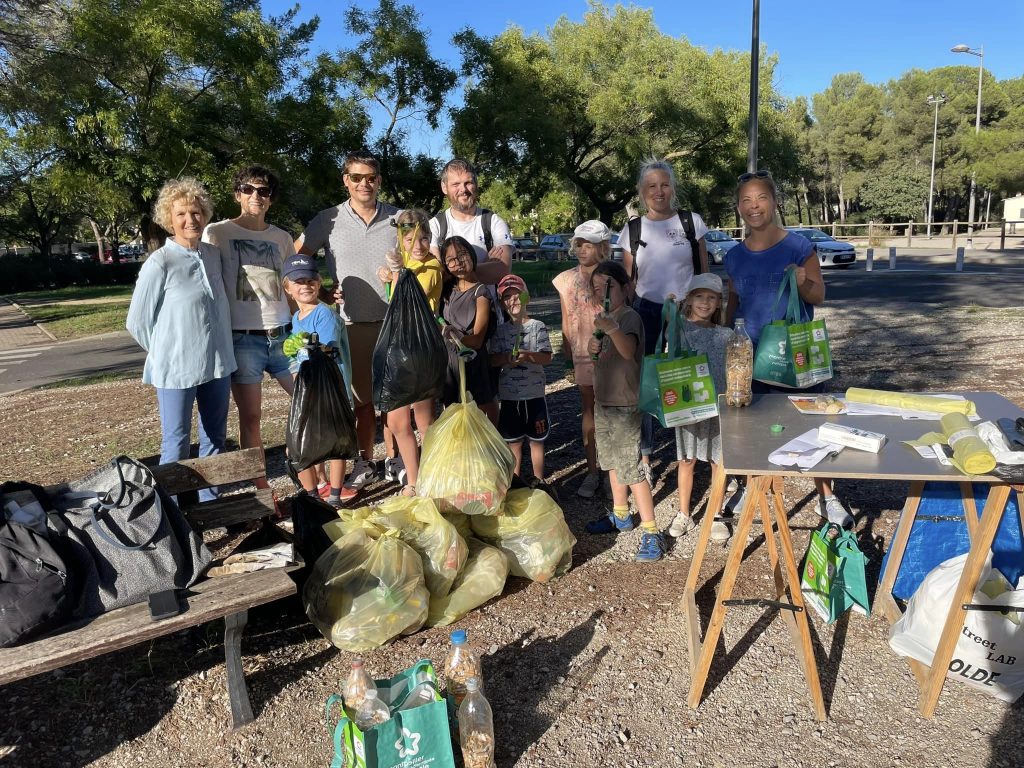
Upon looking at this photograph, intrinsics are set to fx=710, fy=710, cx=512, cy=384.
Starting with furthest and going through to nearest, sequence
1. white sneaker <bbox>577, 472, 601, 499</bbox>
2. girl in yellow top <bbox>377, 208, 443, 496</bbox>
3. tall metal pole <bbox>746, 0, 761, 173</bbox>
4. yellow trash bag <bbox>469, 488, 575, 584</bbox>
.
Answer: tall metal pole <bbox>746, 0, 761, 173</bbox>, white sneaker <bbox>577, 472, 601, 499</bbox>, girl in yellow top <bbox>377, 208, 443, 496</bbox>, yellow trash bag <bbox>469, 488, 575, 584</bbox>

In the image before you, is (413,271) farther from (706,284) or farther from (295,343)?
(706,284)

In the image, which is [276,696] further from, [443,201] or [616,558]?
[443,201]

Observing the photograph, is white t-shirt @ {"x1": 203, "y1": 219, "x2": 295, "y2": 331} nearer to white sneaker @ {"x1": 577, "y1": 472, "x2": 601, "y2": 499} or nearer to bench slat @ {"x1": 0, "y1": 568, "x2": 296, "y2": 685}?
bench slat @ {"x1": 0, "y1": 568, "x2": 296, "y2": 685}

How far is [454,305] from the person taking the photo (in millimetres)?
3820

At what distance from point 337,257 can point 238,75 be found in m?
14.0

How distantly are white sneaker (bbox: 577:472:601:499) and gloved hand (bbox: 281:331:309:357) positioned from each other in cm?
194

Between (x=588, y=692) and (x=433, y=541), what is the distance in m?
0.88

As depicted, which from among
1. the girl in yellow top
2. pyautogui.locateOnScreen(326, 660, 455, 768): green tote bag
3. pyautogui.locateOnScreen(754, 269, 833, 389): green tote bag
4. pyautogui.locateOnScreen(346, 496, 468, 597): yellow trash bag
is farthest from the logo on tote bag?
pyautogui.locateOnScreen(754, 269, 833, 389): green tote bag

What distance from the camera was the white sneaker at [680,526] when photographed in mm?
3865

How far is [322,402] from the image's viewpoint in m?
3.57

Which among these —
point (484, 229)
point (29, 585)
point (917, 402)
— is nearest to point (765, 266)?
point (917, 402)

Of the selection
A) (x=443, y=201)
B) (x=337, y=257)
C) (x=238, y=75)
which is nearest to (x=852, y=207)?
(x=443, y=201)

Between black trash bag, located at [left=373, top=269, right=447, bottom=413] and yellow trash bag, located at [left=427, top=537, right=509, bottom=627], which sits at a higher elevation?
black trash bag, located at [left=373, top=269, right=447, bottom=413]

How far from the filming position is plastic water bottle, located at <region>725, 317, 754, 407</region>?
312cm
